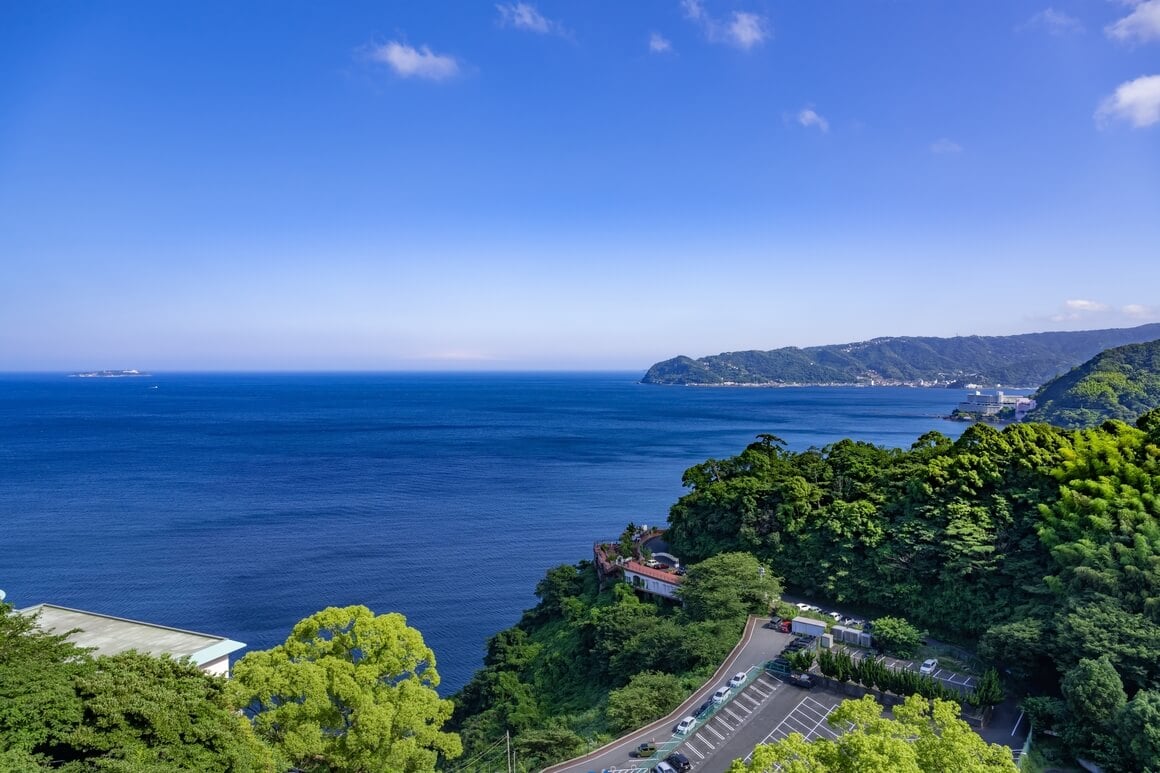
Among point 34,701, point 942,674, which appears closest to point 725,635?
point 942,674

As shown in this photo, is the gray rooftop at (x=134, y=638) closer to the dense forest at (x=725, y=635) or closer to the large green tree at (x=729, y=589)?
the dense forest at (x=725, y=635)

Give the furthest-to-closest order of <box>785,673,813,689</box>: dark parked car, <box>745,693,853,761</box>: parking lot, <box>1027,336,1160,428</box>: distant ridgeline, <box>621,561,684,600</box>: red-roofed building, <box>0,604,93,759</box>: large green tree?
<box>1027,336,1160,428</box>: distant ridgeline < <box>621,561,684,600</box>: red-roofed building < <box>785,673,813,689</box>: dark parked car < <box>745,693,853,761</box>: parking lot < <box>0,604,93,759</box>: large green tree

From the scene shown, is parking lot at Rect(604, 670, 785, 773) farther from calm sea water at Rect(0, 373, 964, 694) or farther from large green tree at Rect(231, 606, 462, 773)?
calm sea water at Rect(0, 373, 964, 694)

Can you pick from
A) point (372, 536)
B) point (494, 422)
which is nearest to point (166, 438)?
point (494, 422)

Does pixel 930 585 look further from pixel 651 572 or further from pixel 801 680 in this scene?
pixel 651 572

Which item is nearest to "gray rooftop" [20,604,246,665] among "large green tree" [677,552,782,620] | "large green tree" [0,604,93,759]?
"large green tree" [0,604,93,759]
